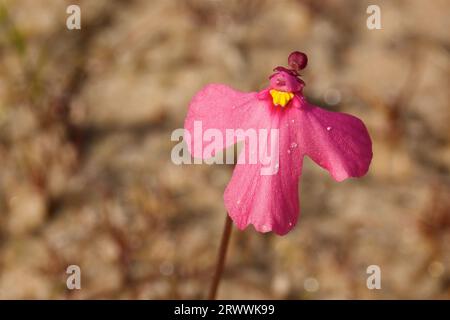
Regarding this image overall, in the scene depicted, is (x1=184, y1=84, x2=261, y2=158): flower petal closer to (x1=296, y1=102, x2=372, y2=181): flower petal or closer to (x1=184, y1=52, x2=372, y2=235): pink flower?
(x1=184, y1=52, x2=372, y2=235): pink flower

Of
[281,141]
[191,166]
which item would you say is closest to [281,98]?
[281,141]

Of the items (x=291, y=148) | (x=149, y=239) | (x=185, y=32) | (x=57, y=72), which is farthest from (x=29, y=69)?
(x=291, y=148)

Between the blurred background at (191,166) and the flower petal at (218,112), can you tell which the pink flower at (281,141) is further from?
the blurred background at (191,166)

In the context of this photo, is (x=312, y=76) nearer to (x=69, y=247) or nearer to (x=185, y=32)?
(x=185, y=32)

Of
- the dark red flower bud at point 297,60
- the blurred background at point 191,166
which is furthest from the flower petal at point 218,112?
the blurred background at point 191,166
